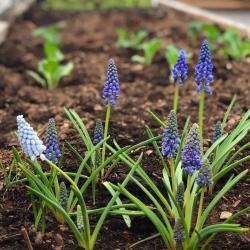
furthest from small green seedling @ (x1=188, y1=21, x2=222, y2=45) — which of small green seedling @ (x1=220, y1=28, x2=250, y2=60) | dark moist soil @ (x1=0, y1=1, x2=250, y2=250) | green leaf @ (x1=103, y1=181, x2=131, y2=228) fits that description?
green leaf @ (x1=103, y1=181, x2=131, y2=228)

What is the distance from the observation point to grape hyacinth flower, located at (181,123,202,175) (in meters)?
2.59

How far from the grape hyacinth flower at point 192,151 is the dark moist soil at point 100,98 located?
0.54 meters

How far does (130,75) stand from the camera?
Answer: 20.4 ft

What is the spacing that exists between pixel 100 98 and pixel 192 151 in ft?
9.42

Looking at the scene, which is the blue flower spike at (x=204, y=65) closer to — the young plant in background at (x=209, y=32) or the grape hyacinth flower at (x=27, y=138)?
the grape hyacinth flower at (x=27, y=138)

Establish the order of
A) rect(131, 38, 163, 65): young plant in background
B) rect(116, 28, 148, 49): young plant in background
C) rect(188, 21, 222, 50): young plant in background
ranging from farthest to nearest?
rect(188, 21, 222, 50): young plant in background, rect(116, 28, 148, 49): young plant in background, rect(131, 38, 163, 65): young plant in background

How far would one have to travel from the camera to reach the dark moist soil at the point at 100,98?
305 centimetres

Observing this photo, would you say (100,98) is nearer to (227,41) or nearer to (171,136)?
(227,41)

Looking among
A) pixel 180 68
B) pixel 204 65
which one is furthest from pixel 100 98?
pixel 204 65

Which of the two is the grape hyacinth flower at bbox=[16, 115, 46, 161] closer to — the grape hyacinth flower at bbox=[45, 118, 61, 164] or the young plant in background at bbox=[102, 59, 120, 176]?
the grape hyacinth flower at bbox=[45, 118, 61, 164]

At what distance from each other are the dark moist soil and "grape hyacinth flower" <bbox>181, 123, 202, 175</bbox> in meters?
0.54

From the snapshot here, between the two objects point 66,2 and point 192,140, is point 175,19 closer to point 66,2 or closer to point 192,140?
point 66,2

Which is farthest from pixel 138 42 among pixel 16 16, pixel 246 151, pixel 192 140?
pixel 192 140

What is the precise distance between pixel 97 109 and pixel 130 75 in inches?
48.5
